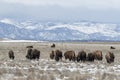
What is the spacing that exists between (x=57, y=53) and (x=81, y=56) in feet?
9.13

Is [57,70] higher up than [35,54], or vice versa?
[57,70]

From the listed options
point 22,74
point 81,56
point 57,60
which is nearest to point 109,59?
→ point 81,56

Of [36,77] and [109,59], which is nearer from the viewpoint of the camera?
[36,77]

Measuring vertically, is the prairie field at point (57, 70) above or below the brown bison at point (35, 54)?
above

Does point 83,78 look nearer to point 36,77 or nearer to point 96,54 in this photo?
point 36,77

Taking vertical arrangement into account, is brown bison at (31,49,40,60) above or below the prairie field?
below

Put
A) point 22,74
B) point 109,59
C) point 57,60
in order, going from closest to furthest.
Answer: point 22,74, point 109,59, point 57,60

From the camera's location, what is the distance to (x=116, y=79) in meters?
20.4

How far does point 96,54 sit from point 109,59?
308 centimetres

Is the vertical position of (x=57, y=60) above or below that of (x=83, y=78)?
below

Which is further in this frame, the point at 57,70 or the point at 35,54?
the point at 35,54

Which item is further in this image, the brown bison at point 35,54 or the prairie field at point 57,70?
the brown bison at point 35,54

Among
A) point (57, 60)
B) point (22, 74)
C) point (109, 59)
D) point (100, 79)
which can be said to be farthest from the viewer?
point (57, 60)

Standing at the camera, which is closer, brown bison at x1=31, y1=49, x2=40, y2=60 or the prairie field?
the prairie field
